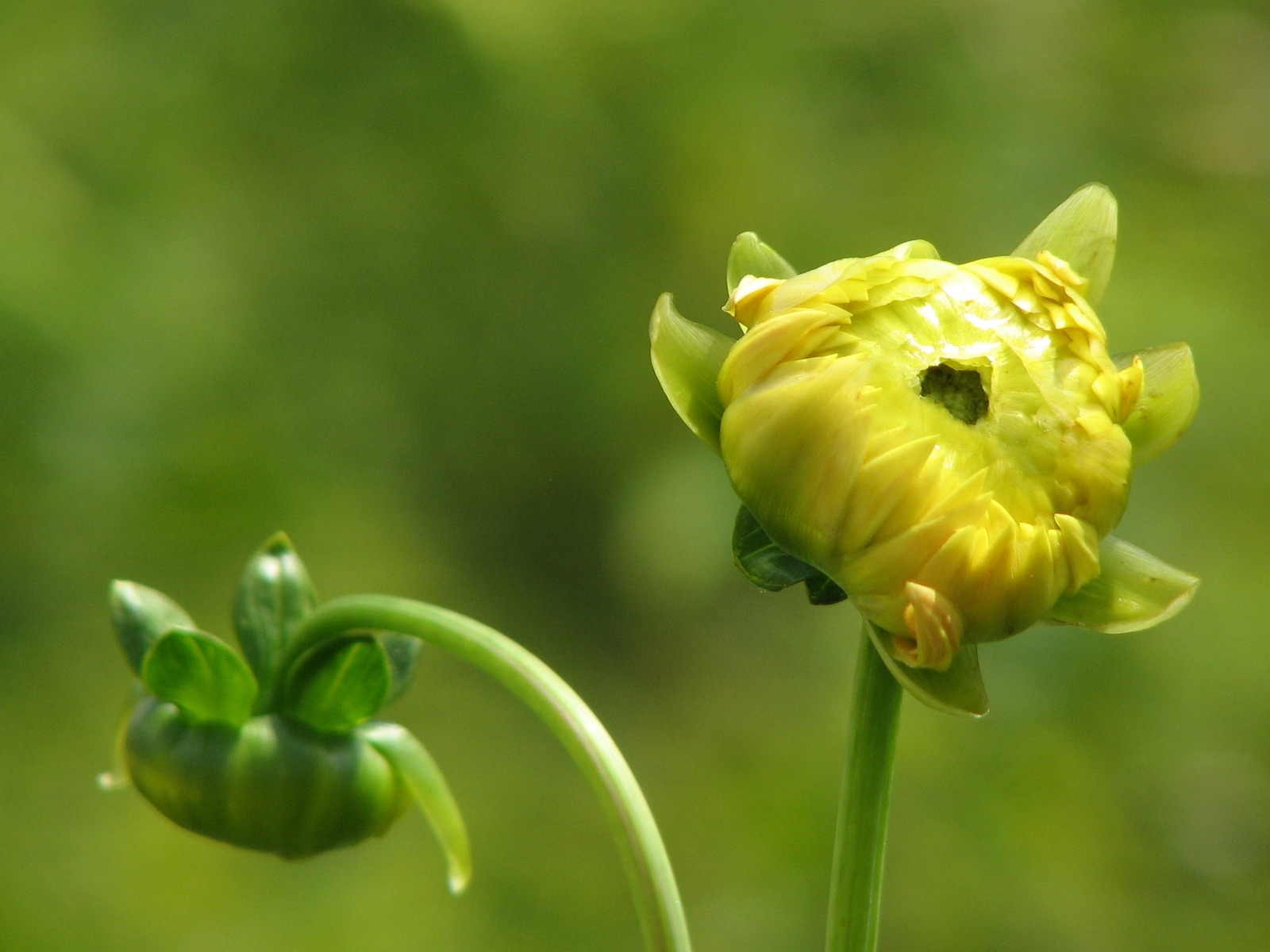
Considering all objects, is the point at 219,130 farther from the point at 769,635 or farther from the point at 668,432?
the point at 769,635

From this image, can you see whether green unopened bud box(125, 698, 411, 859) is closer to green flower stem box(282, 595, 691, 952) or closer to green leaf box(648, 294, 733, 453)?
green flower stem box(282, 595, 691, 952)

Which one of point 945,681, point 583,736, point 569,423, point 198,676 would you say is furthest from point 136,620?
point 569,423

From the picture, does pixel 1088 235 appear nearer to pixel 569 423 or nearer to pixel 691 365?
pixel 691 365

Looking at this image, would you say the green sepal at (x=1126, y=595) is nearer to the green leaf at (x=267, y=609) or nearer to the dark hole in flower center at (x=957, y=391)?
the dark hole in flower center at (x=957, y=391)

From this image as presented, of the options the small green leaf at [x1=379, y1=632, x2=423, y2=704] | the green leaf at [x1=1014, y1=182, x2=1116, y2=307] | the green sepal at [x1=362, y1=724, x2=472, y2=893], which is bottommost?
the green sepal at [x1=362, y1=724, x2=472, y2=893]

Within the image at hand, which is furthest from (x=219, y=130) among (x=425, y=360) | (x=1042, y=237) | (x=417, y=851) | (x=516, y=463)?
(x=1042, y=237)

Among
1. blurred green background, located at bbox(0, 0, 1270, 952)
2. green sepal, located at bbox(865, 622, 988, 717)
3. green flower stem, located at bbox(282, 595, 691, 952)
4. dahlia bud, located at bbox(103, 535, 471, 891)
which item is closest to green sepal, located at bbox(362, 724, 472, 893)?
dahlia bud, located at bbox(103, 535, 471, 891)
